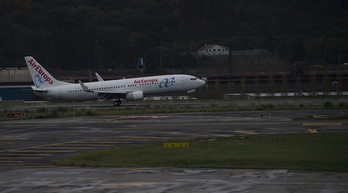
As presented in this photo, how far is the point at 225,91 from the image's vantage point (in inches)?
4432

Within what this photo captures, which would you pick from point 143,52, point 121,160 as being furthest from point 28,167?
point 143,52

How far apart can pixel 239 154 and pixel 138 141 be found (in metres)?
9.50

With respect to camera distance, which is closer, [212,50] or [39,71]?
[39,71]

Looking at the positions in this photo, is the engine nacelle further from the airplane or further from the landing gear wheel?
the landing gear wheel

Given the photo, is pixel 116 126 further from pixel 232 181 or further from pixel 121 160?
pixel 232 181

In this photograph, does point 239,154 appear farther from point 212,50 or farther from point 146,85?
point 212,50

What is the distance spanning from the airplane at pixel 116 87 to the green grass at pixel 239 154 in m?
42.0

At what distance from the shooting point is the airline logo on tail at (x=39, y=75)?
85375mm

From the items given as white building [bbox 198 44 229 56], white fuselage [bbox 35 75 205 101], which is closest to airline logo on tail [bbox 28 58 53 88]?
white fuselage [bbox 35 75 205 101]

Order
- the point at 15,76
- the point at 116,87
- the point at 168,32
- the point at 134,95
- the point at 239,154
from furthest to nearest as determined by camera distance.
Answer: the point at 168,32, the point at 15,76, the point at 116,87, the point at 134,95, the point at 239,154

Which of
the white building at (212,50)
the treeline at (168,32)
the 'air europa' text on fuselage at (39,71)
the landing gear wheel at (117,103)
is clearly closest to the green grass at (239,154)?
the landing gear wheel at (117,103)

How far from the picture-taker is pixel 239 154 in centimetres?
3319

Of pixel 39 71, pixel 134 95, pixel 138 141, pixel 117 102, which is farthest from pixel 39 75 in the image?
pixel 138 141

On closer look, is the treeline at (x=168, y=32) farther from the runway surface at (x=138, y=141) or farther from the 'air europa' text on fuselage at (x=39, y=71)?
the runway surface at (x=138, y=141)
